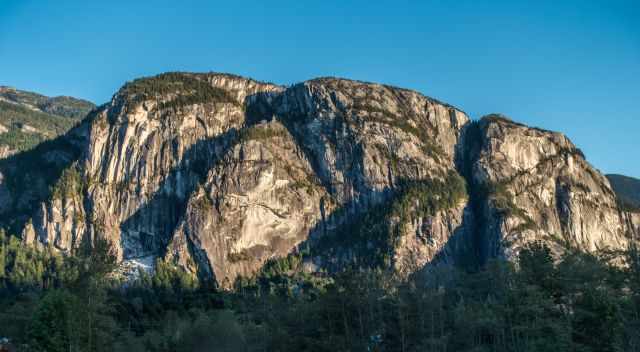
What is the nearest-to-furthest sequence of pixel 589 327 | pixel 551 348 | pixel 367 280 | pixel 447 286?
pixel 551 348
pixel 589 327
pixel 367 280
pixel 447 286

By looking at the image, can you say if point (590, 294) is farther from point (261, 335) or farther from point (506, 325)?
point (261, 335)

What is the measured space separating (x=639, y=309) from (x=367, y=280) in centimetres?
3289

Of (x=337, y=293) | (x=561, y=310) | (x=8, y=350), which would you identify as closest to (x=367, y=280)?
(x=337, y=293)

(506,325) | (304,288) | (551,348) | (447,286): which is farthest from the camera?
(304,288)

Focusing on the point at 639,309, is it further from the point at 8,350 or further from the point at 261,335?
the point at 8,350

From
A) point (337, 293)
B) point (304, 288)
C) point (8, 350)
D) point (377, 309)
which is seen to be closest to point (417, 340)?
point (377, 309)

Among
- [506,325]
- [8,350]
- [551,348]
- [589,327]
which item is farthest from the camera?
[506,325]

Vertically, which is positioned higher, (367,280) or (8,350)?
(367,280)

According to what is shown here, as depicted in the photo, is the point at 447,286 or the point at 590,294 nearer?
the point at 590,294

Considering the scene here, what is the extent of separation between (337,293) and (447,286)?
235ft

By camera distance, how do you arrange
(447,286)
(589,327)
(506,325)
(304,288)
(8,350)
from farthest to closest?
(304,288) → (447,286) → (506,325) → (8,350) → (589,327)

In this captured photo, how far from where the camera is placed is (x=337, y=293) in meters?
91.2

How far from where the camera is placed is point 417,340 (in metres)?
97.9

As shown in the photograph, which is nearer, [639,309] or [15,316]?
[639,309]
